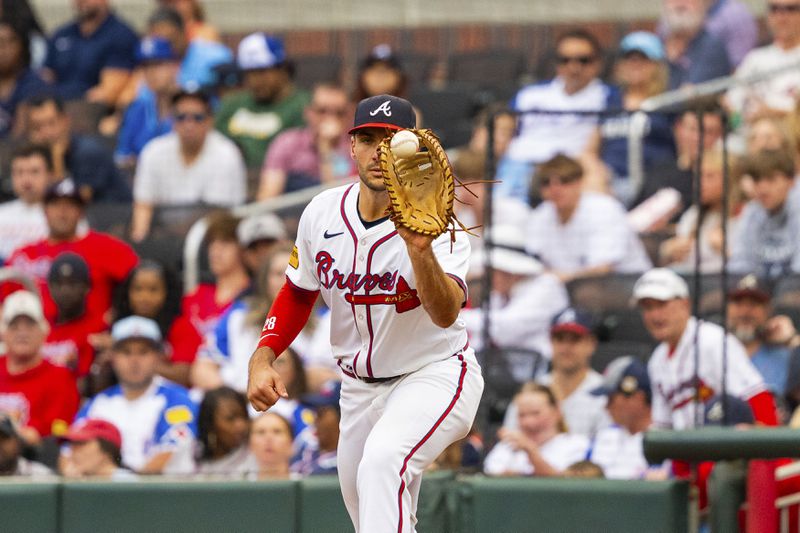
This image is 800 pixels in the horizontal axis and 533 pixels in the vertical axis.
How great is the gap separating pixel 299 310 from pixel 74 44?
776cm

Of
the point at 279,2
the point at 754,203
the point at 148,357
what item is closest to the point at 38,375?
the point at 148,357

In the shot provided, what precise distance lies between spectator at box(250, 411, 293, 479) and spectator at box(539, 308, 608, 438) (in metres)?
1.30

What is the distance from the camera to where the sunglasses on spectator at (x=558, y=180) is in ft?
27.0

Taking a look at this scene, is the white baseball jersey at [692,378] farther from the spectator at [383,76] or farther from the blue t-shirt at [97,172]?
the blue t-shirt at [97,172]

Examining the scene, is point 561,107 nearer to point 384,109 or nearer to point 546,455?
point 546,455

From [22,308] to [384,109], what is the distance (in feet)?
13.9

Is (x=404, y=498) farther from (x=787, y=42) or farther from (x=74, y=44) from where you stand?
(x=74, y=44)

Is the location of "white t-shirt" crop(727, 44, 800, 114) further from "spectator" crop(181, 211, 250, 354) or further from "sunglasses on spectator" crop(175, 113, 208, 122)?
"sunglasses on spectator" crop(175, 113, 208, 122)

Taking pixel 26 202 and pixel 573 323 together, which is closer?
pixel 573 323

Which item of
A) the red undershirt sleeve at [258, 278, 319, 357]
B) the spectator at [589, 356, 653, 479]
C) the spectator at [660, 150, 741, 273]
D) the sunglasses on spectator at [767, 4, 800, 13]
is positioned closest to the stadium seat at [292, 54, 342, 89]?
the sunglasses on spectator at [767, 4, 800, 13]

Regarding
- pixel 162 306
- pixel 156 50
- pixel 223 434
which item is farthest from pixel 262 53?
pixel 223 434

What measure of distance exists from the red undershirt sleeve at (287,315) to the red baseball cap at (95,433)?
8.18 feet

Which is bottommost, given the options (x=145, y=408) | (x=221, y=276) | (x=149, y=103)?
(x=145, y=408)

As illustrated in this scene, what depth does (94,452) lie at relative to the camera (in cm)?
742
